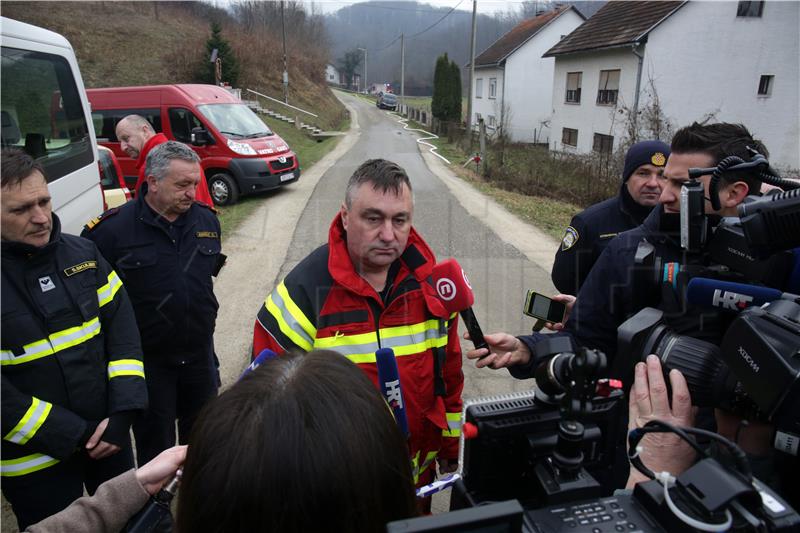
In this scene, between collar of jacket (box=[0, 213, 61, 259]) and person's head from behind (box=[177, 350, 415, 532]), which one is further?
collar of jacket (box=[0, 213, 61, 259])

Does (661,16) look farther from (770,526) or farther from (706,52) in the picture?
(770,526)

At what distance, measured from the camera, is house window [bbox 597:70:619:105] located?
74.5 ft

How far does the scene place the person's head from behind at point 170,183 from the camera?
3039 mm

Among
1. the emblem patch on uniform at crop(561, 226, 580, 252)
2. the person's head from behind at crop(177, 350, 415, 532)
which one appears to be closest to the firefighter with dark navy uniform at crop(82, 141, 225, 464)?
the person's head from behind at crop(177, 350, 415, 532)

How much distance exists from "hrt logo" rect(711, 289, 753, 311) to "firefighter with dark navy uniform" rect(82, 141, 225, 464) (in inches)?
109

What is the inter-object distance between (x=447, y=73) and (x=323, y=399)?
1582 inches

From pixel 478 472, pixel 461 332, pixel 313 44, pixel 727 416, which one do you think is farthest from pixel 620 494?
pixel 313 44

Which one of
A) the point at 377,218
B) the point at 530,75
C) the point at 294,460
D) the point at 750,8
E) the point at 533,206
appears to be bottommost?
the point at 533,206

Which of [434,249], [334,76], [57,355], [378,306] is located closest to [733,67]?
[434,249]

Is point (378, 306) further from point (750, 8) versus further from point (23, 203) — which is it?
point (750, 8)

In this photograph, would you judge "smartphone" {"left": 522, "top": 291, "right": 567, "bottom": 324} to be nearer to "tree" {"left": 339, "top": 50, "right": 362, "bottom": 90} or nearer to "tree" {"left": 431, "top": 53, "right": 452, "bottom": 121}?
"tree" {"left": 431, "top": 53, "right": 452, "bottom": 121}

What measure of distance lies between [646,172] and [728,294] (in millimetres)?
Answer: 2176

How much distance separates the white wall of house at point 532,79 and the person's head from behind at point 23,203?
114 feet

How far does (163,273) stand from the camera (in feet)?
9.93
